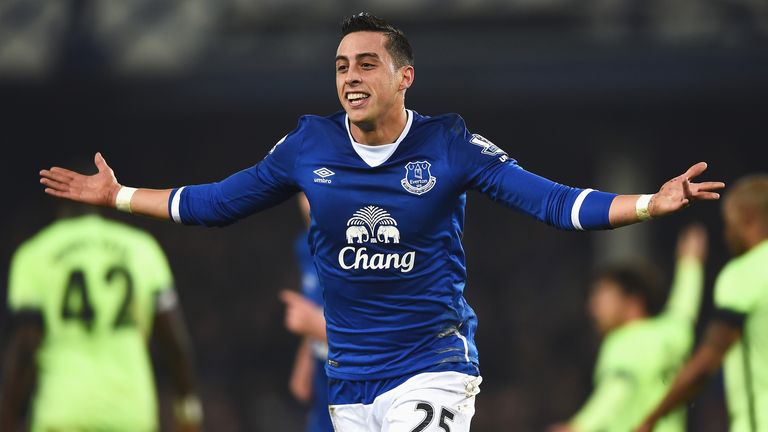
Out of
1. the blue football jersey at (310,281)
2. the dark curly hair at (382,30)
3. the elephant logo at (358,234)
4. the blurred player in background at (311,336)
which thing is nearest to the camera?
the elephant logo at (358,234)

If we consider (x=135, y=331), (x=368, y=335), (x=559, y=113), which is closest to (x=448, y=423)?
(x=368, y=335)

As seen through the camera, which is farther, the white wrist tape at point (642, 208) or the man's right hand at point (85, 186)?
the man's right hand at point (85, 186)

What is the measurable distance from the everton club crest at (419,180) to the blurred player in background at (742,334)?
1.75 meters

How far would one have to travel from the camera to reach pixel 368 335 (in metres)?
5.15

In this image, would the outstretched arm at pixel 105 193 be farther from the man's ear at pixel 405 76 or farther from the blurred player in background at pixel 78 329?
the blurred player in background at pixel 78 329

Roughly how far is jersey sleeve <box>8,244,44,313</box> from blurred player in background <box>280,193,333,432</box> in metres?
1.20

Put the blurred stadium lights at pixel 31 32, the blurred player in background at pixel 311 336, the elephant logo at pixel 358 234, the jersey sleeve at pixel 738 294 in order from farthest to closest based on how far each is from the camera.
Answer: the blurred stadium lights at pixel 31 32
the blurred player in background at pixel 311 336
the jersey sleeve at pixel 738 294
the elephant logo at pixel 358 234

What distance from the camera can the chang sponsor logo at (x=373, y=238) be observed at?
5047 mm

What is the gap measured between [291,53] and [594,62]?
130 inches

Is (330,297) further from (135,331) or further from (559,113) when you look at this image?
(559,113)

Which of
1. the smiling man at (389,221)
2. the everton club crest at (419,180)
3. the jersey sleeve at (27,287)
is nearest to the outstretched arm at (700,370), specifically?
the smiling man at (389,221)

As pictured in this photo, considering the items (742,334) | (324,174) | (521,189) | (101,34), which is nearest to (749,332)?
(742,334)

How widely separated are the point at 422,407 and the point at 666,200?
114 cm

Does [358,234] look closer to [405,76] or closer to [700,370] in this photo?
[405,76]
